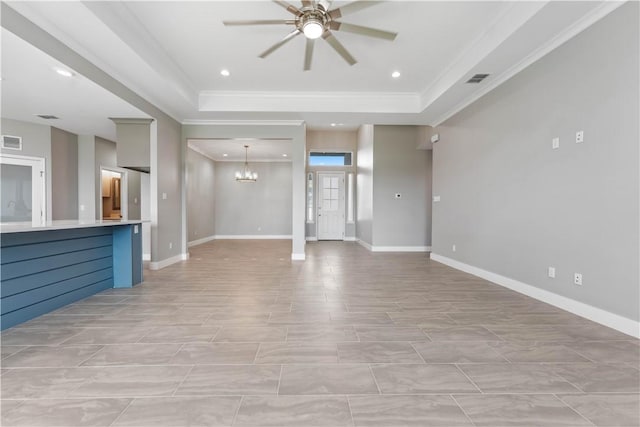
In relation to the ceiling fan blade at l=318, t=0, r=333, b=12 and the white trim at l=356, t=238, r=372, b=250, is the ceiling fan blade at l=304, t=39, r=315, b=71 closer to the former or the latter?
the ceiling fan blade at l=318, t=0, r=333, b=12

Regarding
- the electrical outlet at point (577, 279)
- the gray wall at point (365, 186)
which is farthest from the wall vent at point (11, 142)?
the electrical outlet at point (577, 279)

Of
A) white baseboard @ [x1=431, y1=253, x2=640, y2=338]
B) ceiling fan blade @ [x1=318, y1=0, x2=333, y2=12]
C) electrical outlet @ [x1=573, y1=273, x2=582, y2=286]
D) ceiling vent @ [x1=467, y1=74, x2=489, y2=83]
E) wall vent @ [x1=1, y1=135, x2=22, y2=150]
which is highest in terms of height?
ceiling fan blade @ [x1=318, y1=0, x2=333, y2=12]

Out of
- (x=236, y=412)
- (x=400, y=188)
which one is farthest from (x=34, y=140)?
(x=400, y=188)

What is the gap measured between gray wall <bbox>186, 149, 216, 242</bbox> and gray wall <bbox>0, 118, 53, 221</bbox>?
277cm

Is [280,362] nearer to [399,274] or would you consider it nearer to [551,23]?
[399,274]

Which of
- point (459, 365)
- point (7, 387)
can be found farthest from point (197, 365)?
point (459, 365)

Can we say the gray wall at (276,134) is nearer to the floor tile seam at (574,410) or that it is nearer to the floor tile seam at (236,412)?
the floor tile seam at (236,412)

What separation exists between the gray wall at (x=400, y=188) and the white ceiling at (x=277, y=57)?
165 cm

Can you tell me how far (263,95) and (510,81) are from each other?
152 inches

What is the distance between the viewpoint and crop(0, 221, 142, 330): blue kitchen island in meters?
2.51

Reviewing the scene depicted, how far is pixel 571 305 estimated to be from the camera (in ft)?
9.57

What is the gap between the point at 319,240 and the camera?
9.76m

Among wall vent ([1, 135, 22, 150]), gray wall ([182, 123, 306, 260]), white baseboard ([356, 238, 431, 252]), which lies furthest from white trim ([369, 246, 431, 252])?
wall vent ([1, 135, 22, 150])

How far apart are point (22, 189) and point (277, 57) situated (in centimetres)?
550
